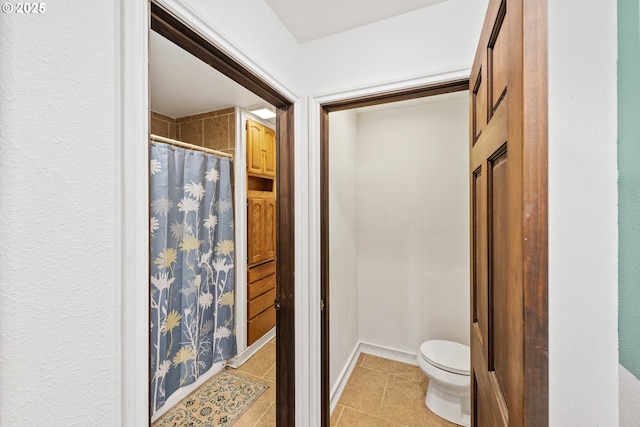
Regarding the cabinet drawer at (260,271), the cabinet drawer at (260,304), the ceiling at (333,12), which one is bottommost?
the cabinet drawer at (260,304)

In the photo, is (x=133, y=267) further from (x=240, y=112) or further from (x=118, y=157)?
(x=240, y=112)

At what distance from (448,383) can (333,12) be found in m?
2.25

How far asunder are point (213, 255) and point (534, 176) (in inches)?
91.3

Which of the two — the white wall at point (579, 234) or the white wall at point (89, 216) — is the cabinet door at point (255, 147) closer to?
the white wall at point (89, 216)

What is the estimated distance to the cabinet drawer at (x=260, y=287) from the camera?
2557mm

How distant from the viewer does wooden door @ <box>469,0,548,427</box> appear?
1.49 feet

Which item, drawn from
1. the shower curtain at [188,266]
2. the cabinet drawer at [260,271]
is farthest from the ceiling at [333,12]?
the cabinet drawer at [260,271]

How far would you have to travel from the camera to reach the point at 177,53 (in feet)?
5.39

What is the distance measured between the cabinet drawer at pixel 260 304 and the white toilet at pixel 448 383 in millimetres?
1557

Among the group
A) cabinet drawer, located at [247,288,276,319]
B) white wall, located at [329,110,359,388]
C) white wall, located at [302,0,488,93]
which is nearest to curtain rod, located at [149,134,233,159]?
white wall, located at [329,110,359,388]

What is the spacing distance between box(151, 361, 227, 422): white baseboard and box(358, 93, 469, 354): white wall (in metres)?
1.39

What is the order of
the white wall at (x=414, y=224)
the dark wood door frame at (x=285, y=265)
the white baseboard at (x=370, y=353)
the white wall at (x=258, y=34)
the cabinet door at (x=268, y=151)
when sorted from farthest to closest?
the cabinet door at (x=268, y=151), the white wall at (x=414, y=224), the white baseboard at (x=370, y=353), the dark wood door frame at (x=285, y=265), the white wall at (x=258, y=34)

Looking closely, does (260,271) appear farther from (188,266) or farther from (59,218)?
(59,218)

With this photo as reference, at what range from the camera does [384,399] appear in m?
1.93
